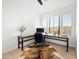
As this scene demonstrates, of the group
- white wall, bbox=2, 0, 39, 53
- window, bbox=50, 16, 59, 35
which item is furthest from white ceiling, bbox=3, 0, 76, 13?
window, bbox=50, 16, 59, 35

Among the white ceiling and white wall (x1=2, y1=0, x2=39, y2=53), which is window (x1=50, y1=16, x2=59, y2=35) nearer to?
the white ceiling

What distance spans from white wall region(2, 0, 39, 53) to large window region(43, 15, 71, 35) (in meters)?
1.28

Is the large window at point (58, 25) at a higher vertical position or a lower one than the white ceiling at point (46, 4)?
lower

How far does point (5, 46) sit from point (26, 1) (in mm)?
3170

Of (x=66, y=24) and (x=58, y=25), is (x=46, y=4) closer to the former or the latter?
(x=58, y=25)

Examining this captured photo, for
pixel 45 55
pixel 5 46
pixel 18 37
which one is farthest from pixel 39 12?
pixel 45 55

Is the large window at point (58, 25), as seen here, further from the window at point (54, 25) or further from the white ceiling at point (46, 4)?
the white ceiling at point (46, 4)

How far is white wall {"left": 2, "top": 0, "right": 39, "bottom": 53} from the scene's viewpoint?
4.47 m

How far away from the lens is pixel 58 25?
5895 millimetres

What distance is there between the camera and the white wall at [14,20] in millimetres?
4469

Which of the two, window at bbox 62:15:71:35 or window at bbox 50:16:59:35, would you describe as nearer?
window at bbox 62:15:71:35

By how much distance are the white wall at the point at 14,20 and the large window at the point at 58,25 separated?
1.28 m

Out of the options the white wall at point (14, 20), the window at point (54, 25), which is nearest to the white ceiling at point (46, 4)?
the white wall at point (14, 20)

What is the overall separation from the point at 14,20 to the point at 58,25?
3.00 metres
